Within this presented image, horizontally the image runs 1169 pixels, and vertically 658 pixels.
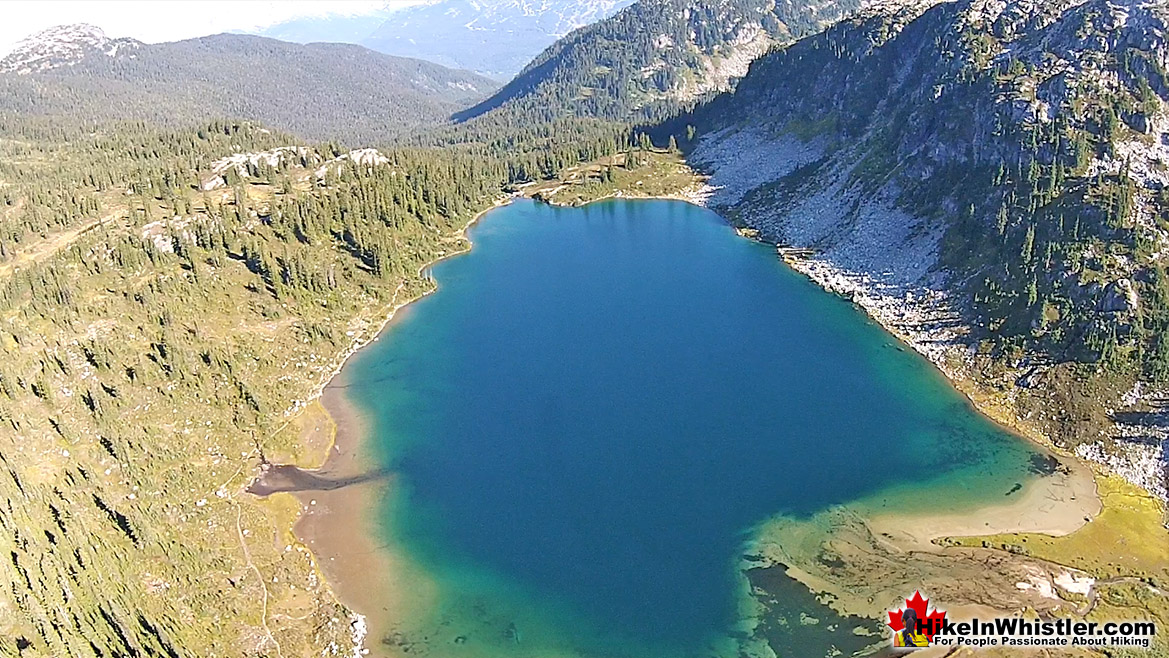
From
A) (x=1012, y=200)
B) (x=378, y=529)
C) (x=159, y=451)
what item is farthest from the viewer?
(x=1012, y=200)

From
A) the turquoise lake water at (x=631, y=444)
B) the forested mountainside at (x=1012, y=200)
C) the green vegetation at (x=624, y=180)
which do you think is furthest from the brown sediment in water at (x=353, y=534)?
the green vegetation at (x=624, y=180)

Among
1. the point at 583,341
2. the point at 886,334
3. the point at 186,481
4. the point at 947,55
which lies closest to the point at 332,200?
the point at 583,341

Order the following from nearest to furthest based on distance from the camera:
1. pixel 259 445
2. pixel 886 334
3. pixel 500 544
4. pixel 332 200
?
pixel 500 544
pixel 259 445
pixel 886 334
pixel 332 200

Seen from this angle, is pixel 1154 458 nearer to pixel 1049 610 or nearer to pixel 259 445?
pixel 1049 610

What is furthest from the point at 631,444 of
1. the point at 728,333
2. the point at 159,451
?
the point at 159,451

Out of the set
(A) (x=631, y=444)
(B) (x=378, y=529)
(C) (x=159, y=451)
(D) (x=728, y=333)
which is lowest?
(B) (x=378, y=529)

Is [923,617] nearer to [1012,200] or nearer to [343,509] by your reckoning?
[343,509]
